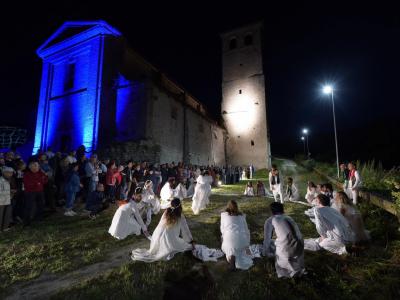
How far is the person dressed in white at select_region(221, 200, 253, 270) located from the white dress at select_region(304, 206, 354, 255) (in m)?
1.82

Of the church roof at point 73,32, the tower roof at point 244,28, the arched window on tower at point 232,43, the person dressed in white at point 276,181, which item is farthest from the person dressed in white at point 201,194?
the tower roof at point 244,28

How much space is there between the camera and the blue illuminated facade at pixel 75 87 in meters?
21.7

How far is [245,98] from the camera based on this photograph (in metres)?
37.4

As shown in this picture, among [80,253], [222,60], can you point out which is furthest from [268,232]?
[222,60]

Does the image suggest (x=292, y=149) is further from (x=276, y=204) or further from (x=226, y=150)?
(x=276, y=204)

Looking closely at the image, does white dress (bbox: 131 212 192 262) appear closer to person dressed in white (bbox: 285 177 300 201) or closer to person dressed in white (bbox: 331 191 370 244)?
person dressed in white (bbox: 331 191 370 244)

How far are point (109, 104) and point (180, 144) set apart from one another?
26.6ft

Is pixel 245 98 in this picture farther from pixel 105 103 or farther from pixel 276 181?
pixel 276 181

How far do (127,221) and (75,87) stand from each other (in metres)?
21.2

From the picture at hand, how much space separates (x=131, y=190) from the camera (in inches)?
434

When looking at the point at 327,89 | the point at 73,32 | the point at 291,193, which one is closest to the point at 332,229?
the point at 291,193

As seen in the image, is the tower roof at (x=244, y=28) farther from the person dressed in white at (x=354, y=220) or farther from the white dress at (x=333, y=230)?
the white dress at (x=333, y=230)

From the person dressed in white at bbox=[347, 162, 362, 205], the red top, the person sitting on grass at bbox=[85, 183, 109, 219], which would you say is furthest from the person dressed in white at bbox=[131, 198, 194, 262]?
the person dressed in white at bbox=[347, 162, 362, 205]

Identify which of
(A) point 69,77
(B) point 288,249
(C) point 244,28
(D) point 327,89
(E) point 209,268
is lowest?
(E) point 209,268
